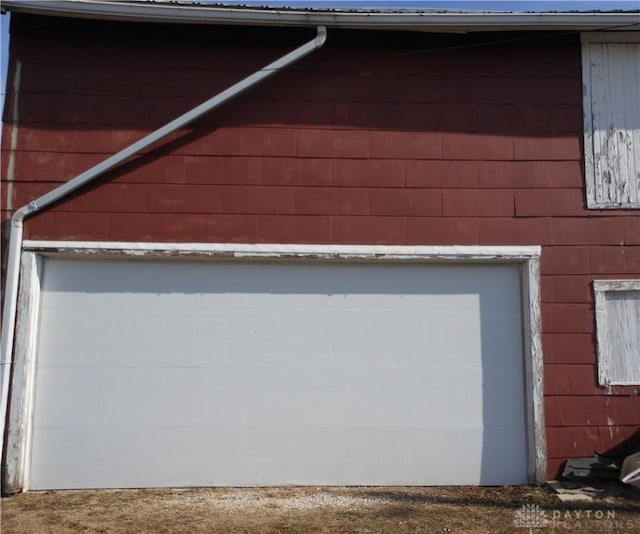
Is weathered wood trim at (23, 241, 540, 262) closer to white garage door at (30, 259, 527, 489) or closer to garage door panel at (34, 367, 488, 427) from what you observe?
white garage door at (30, 259, 527, 489)

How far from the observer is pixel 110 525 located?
4.60m

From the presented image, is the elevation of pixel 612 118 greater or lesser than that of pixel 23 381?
greater

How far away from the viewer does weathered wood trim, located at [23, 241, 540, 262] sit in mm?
5594

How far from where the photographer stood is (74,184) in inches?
220

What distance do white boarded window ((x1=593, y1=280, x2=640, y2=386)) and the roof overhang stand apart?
8.02 feet

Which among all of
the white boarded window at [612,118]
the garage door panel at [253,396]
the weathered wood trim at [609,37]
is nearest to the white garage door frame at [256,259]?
the garage door panel at [253,396]

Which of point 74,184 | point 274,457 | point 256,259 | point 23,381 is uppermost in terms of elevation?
point 74,184

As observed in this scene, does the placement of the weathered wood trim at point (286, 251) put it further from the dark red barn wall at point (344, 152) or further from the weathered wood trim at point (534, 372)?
the weathered wood trim at point (534, 372)

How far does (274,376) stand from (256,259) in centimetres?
107

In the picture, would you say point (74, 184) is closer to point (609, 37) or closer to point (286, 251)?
point (286, 251)

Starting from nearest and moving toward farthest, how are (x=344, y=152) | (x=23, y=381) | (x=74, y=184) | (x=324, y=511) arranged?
(x=324, y=511)
(x=23, y=381)
(x=74, y=184)
(x=344, y=152)

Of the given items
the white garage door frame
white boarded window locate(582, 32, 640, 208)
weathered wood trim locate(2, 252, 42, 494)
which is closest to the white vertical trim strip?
white boarded window locate(582, 32, 640, 208)

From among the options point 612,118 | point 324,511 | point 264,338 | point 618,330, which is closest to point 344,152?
point 264,338

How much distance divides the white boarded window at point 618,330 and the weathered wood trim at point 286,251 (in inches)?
30.2
